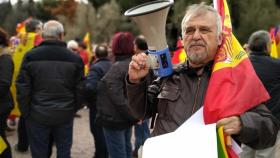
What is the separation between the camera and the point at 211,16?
2.48 meters

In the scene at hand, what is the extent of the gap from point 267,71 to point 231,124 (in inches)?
118

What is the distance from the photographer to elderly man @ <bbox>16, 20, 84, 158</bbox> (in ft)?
16.7

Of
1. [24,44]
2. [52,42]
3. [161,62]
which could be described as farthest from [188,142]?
[24,44]

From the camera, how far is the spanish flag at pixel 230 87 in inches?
89.3

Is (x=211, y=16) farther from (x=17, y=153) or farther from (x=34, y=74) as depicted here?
(x=17, y=153)

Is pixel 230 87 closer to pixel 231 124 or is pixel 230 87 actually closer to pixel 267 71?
pixel 231 124

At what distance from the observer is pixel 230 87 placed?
2312 millimetres

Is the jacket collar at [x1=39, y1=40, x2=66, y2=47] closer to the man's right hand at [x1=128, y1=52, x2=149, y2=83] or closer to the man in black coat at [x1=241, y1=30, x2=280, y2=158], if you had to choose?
the man in black coat at [x1=241, y1=30, x2=280, y2=158]

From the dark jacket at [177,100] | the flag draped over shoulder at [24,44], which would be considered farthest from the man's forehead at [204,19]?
the flag draped over shoulder at [24,44]

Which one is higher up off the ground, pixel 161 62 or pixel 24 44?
pixel 161 62

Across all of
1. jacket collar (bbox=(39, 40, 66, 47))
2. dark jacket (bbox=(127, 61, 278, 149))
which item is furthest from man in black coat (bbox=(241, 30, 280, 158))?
dark jacket (bbox=(127, 61, 278, 149))

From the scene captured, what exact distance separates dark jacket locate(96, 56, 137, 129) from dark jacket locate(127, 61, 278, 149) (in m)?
2.49

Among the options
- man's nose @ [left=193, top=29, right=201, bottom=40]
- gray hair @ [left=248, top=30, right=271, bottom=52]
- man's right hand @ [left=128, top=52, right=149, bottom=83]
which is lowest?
gray hair @ [left=248, top=30, right=271, bottom=52]

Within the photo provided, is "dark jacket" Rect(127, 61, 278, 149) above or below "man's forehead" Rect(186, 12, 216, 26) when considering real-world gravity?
below
